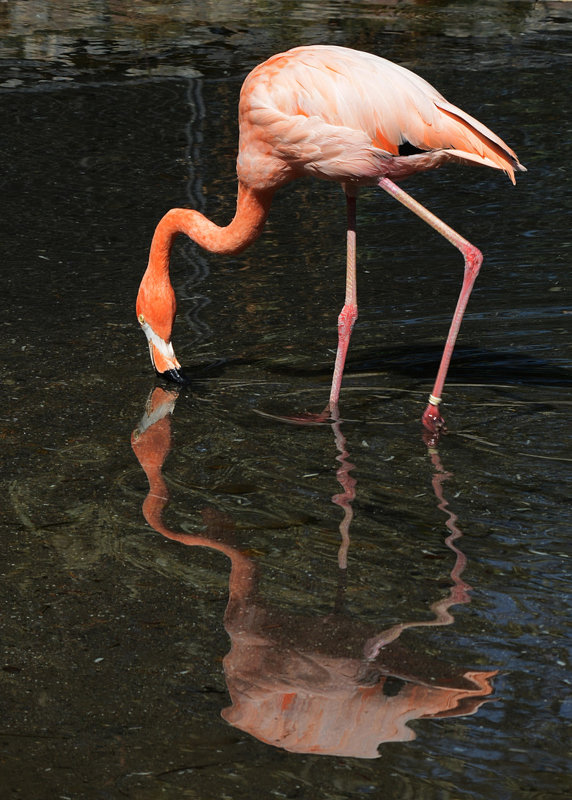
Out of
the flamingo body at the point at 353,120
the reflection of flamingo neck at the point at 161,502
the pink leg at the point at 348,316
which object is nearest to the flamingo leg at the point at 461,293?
the flamingo body at the point at 353,120

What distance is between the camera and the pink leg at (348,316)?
5.11m

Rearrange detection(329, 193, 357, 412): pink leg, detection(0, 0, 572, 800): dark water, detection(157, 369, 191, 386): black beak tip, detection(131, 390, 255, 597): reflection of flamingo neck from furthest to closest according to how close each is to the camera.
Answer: detection(157, 369, 191, 386): black beak tip, detection(329, 193, 357, 412): pink leg, detection(131, 390, 255, 597): reflection of flamingo neck, detection(0, 0, 572, 800): dark water

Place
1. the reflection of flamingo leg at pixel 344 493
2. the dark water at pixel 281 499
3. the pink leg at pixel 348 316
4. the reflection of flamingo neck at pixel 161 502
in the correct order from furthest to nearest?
the pink leg at pixel 348 316
the reflection of flamingo leg at pixel 344 493
the reflection of flamingo neck at pixel 161 502
the dark water at pixel 281 499

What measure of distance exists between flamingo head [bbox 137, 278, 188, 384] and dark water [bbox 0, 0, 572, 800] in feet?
0.36

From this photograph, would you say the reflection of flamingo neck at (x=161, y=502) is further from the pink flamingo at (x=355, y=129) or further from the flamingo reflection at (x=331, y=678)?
the pink flamingo at (x=355, y=129)

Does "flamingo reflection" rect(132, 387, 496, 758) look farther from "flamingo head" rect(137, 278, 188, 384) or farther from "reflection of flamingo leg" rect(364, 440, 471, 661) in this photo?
"flamingo head" rect(137, 278, 188, 384)

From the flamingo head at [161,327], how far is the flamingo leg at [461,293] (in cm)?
109

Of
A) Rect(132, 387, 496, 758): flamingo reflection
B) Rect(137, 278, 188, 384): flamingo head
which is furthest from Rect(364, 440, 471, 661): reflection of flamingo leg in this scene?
Rect(137, 278, 188, 384): flamingo head

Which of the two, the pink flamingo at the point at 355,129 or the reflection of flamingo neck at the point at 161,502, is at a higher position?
the pink flamingo at the point at 355,129

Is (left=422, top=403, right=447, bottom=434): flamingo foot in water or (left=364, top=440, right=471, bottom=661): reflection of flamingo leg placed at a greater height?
(left=422, top=403, right=447, bottom=434): flamingo foot in water

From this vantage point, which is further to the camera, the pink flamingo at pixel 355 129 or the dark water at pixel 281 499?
the pink flamingo at pixel 355 129

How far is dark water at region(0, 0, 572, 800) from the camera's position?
9.34ft

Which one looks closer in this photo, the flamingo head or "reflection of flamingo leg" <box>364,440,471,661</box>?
"reflection of flamingo leg" <box>364,440,471,661</box>

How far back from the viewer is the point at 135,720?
2.94 m
